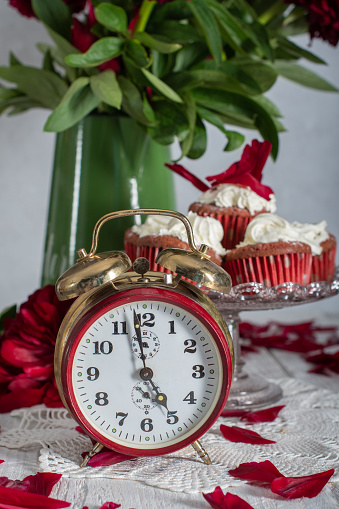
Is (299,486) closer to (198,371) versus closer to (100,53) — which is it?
(198,371)

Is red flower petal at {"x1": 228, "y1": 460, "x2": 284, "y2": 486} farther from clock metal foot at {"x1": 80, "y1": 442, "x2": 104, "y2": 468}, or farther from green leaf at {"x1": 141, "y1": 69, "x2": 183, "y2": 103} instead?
green leaf at {"x1": 141, "y1": 69, "x2": 183, "y2": 103}

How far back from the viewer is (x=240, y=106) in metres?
1.11

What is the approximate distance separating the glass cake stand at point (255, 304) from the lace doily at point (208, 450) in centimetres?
5

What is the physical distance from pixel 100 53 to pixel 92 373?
0.57m

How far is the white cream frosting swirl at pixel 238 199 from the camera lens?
973 mm

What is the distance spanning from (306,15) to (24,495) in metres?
0.99

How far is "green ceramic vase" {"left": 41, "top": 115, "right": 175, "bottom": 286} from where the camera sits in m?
1.17

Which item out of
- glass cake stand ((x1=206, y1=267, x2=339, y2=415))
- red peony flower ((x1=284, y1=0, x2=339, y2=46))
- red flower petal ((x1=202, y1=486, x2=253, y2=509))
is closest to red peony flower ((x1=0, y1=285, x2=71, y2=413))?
glass cake stand ((x1=206, y1=267, x2=339, y2=415))

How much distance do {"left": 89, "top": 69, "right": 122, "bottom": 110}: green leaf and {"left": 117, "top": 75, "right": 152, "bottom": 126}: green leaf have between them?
3cm

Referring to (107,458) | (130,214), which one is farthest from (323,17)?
(107,458)

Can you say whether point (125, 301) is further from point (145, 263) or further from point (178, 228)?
point (178, 228)

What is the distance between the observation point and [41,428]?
848mm

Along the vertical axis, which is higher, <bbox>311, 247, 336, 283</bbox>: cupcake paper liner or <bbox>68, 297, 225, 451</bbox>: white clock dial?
<bbox>311, 247, 336, 283</bbox>: cupcake paper liner

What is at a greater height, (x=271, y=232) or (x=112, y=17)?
(x=112, y=17)
